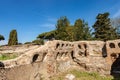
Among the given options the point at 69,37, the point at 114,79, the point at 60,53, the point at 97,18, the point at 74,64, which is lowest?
the point at 114,79

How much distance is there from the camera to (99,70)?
23.0 metres

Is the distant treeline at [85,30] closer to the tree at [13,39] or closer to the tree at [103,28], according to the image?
the tree at [103,28]

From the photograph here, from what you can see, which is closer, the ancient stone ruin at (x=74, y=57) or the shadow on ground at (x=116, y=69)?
the ancient stone ruin at (x=74, y=57)

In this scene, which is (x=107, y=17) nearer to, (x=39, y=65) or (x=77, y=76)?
(x=77, y=76)

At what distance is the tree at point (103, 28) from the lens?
32.9 metres

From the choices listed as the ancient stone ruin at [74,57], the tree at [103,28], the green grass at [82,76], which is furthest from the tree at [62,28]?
the green grass at [82,76]

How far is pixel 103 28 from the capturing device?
33406 mm

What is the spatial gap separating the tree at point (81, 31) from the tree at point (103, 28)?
5.18 feet

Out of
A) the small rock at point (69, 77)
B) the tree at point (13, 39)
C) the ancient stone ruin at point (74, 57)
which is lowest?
the small rock at point (69, 77)

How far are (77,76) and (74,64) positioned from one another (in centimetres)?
290

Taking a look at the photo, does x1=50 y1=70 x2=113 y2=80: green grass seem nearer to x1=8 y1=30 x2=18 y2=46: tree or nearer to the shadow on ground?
the shadow on ground

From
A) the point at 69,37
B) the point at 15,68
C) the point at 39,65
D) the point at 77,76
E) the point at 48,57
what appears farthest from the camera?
the point at 69,37

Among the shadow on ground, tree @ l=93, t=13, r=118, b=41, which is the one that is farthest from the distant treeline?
the shadow on ground

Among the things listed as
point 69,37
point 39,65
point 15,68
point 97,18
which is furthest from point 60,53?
point 97,18
